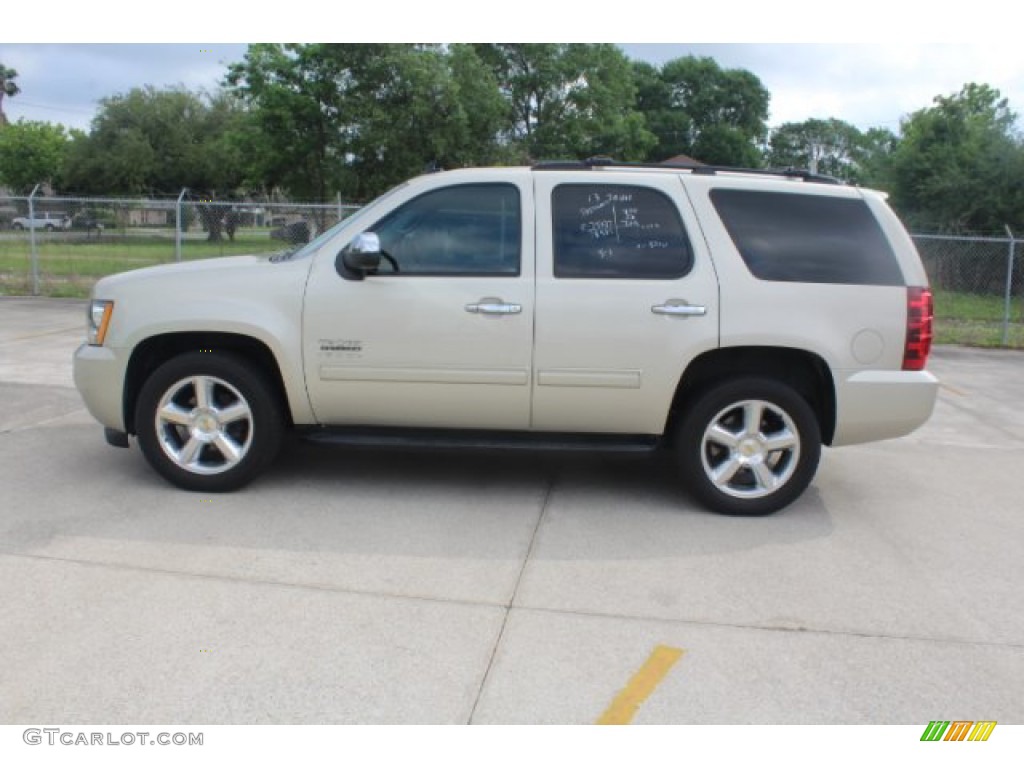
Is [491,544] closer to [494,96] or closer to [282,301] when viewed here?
[282,301]

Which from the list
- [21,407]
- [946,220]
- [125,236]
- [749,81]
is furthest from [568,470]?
[749,81]

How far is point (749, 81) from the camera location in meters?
75.6

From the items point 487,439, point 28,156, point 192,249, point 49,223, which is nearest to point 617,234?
point 487,439

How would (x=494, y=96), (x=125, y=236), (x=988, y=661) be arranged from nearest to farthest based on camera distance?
(x=988, y=661) < (x=125, y=236) < (x=494, y=96)

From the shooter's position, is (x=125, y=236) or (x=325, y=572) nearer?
(x=325, y=572)

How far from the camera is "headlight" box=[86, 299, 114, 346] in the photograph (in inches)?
202

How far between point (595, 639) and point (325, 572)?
1.36m

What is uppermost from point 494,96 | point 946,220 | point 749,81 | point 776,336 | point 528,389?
point 749,81

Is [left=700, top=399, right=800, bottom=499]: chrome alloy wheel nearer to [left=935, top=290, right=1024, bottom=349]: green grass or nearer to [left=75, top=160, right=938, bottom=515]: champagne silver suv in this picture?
[left=75, top=160, right=938, bottom=515]: champagne silver suv

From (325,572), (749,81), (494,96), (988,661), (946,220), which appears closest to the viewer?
(988,661)

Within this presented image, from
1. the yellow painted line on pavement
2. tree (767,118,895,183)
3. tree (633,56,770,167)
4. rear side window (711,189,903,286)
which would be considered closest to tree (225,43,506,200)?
rear side window (711,189,903,286)

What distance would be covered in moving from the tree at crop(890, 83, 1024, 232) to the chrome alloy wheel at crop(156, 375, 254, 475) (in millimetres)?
21610

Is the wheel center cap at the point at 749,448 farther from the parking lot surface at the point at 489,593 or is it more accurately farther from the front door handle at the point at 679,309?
the front door handle at the point at 679,309

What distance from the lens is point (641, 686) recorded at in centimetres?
321
